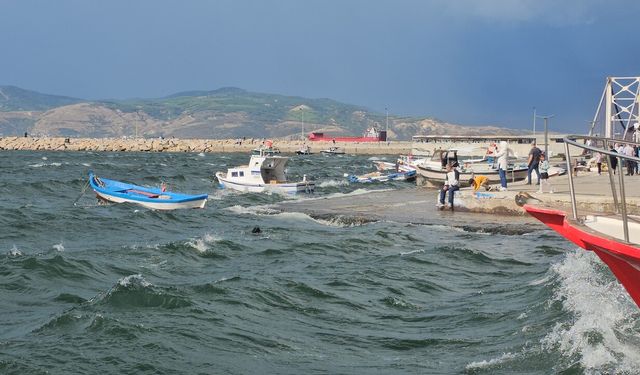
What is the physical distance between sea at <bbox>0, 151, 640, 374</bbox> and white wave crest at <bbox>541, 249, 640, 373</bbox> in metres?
0.03

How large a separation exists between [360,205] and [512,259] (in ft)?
41.7

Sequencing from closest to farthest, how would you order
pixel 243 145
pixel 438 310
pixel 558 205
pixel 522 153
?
pixel 558 205, pixel 438 310, pixel 522 153, pixel 243 145

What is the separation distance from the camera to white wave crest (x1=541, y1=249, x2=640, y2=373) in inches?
427

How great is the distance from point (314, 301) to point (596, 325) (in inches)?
210

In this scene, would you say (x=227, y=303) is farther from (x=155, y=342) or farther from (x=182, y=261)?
(x=182, y=261)

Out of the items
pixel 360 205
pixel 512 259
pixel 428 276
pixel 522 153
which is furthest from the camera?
pixel 522 153

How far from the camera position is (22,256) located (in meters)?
20.1

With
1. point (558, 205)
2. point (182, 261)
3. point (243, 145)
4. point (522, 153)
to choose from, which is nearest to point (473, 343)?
point (558, 205)

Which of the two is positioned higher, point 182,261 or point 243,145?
point 243,145

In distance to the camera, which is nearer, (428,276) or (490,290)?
(490,290)

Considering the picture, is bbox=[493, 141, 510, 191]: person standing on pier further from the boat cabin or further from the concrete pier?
the boat cabin

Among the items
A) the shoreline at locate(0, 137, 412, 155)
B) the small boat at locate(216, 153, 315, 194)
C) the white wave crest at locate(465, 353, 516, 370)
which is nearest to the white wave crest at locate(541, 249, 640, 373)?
the white wave crest at locate(465, 353, 516, 370)

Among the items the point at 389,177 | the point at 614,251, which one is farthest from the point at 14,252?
the point at 389,177

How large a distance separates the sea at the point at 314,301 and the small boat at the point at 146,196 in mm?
6385
